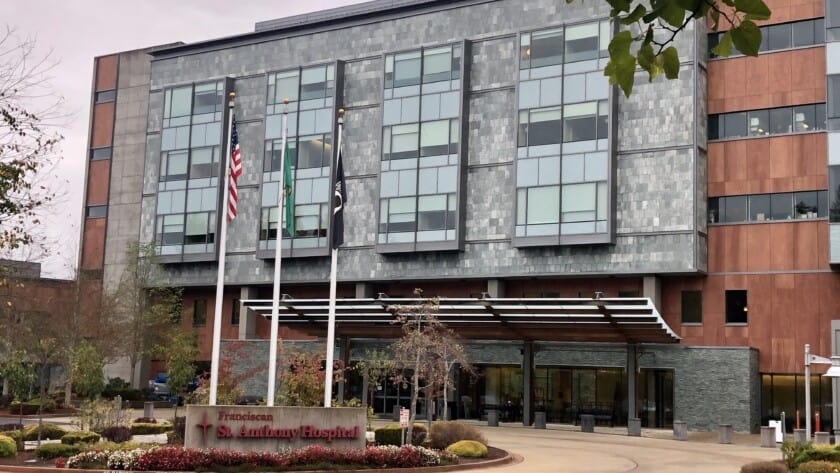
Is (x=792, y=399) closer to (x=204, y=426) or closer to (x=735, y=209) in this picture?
(x=735, y=209)

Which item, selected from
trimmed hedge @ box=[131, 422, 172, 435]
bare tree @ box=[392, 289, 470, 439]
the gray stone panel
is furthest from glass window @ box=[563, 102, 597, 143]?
trimmed hedge @ box=[131, 422, 172, 435]

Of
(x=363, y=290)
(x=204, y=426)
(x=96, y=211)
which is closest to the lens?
(x=204, y=426)

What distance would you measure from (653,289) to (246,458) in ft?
103

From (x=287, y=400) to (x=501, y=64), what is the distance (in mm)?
26220

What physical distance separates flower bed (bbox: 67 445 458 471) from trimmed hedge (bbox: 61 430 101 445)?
4379 millimetres

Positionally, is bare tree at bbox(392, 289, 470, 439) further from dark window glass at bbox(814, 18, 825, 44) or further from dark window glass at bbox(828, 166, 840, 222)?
dark window glass at bbox(814, 18, 825, 44)

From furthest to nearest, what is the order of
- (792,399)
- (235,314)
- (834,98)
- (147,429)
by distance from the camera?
(235,314)
(792,399)
(834,98)
(147,429)

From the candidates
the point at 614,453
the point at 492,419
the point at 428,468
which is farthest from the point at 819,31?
the point at 428,468

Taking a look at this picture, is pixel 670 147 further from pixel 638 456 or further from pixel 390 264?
pixel 638 456

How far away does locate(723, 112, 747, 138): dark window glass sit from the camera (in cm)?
5569

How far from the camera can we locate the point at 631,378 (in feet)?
174

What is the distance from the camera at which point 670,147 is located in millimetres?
54875

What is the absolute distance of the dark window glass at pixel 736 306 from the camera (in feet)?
179

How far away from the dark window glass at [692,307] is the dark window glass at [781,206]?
18.8 ft
